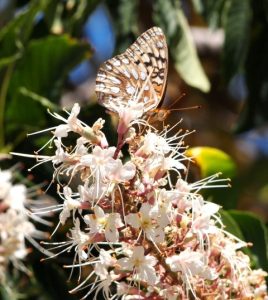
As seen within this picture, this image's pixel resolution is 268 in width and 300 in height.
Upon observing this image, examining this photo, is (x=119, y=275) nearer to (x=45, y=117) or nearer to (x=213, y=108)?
(x=45, y=117)

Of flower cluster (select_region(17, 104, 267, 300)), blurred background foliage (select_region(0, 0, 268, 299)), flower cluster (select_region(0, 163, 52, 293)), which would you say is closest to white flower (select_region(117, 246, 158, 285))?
flower cluster (select_region(17, 104, 267, 300))

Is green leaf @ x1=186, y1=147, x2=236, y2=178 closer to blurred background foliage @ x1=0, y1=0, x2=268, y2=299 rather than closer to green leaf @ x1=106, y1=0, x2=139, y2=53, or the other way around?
blurred background foliage @ x1=0, y1=0, x2=268, y2=299

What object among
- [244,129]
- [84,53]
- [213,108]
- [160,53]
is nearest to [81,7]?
[84,53]

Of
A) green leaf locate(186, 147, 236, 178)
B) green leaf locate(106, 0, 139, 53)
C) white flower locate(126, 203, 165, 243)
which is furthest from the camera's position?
green leaf locate(106, 0, 139, 53)

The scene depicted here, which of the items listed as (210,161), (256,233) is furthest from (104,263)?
(210,161)

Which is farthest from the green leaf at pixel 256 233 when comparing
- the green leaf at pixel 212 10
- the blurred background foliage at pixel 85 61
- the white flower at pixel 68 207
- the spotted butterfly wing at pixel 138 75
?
the green leaf at pixel 212 10
